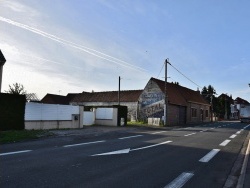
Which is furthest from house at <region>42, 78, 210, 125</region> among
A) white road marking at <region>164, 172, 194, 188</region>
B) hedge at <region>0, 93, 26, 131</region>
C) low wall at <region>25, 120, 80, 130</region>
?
white road marking at <region>164, 172, 194, 188</region>

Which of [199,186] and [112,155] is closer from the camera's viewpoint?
[199,186]

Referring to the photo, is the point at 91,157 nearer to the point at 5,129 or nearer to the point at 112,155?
the point at 112,155

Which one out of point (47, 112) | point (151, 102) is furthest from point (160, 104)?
point (47, 112)

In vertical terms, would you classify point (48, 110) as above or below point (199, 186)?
above

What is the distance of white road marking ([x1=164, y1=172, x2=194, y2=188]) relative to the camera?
7027 millimetres

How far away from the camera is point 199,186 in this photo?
7.08 m

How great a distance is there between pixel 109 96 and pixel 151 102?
1172 centimetres

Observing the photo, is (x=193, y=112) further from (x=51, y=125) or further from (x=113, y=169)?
(x=113, y=169)

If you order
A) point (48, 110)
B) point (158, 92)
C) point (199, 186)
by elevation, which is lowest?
point (199, 186)

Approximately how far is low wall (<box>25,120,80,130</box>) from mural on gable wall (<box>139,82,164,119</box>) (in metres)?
19.0

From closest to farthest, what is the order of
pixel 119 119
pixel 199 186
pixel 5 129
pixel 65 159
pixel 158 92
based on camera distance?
pixel 199 186
pixel 65 159
pixel 5 129
pixel 119 119
pixel 158 92

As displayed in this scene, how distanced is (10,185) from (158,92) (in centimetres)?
3891

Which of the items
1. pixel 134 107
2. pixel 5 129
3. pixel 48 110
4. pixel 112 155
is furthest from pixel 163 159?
pixel 134 107

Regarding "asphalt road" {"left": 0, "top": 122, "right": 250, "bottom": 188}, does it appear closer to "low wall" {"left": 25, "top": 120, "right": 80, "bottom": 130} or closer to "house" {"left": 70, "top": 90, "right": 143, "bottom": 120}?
"low wall" {"left": 25, "top": 120, "right": 80, "bottom": 130}
